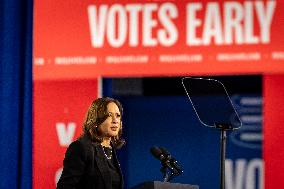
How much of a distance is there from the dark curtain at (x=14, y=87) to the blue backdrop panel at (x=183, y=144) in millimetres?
676

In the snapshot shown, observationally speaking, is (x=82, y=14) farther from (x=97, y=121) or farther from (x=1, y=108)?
(x=97, y=121)

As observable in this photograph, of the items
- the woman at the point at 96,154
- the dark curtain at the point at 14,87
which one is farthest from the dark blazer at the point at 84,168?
the dark curtain at the point at 14,87

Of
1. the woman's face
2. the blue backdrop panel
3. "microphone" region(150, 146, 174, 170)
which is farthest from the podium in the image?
the blue backdrop panel

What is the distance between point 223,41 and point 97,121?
145 cm

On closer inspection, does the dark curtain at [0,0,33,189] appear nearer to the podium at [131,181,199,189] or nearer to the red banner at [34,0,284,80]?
the red banner at [34,0,284,80]

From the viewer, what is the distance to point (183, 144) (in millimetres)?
4250

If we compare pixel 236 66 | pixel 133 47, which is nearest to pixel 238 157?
pixel 236 66

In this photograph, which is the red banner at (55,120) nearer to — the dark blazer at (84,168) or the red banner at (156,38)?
the red banner at (156,38)

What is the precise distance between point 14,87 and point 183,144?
42.2 inches

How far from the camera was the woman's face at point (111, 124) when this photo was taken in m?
2.42

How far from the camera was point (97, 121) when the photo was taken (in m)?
2.44

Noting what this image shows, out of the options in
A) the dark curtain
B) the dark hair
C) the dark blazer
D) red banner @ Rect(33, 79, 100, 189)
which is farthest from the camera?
the dark curtain

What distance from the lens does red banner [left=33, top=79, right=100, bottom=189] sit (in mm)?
3854

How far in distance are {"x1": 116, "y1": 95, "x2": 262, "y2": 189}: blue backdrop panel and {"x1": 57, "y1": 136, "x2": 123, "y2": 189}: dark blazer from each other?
171cm
